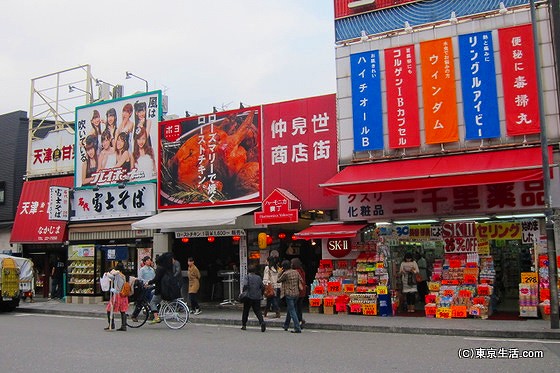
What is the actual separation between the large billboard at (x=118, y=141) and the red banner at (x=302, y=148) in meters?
5.16

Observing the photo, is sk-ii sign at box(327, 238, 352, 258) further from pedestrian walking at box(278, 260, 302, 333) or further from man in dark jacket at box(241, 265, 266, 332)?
man in dark jacket at box(241, 265, 266, 332)

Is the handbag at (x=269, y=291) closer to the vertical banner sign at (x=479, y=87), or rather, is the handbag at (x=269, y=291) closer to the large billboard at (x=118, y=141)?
the vertical banner sign at (x=479, y=87)

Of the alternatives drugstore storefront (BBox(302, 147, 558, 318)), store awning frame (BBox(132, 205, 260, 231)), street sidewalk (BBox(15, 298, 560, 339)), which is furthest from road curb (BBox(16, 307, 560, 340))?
store awning frame (BBox(132, 205, 260, 231))

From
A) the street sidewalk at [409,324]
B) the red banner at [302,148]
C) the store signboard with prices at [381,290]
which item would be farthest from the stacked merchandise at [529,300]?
the red banner at [302,148]

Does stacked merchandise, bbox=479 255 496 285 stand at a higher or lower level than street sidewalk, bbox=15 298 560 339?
higher

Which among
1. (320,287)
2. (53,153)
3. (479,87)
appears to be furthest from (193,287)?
(53,153)

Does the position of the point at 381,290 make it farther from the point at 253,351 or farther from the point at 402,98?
the point at 253,351

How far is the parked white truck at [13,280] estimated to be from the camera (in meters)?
19.6

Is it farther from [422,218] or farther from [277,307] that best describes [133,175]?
[422,218]

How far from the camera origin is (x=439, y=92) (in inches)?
642

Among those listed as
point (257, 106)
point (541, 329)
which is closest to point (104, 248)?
point (257, 106)

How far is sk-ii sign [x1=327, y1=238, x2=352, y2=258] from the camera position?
17.2 m

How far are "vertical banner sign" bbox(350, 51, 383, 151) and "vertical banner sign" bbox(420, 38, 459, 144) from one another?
4.81 ft

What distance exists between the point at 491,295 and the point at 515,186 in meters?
3.08
